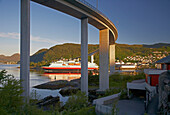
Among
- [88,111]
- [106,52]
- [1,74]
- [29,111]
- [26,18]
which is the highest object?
[26,18]

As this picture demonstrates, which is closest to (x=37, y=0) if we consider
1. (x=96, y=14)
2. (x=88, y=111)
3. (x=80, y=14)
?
(x=80, y=14)

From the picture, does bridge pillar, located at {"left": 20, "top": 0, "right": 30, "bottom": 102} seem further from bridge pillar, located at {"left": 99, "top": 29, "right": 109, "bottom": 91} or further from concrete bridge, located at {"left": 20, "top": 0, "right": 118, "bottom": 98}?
bridge pillar, located at {"left": 99, "top": 29, "right": 109, "bottom": 91}

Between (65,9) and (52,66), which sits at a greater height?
(65,9)

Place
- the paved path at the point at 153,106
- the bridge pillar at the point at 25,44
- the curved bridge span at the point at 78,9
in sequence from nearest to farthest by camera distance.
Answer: the paved path at the point at 153,106 < the bridge pillar at the point at 25,44 < the curved bridge span at the point at 78,9

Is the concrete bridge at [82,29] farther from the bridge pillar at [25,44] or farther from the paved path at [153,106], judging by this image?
the paved path at [153,106]

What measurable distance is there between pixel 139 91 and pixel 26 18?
10682 millimetres

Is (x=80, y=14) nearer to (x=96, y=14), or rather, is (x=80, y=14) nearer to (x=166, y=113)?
(x=96, y=14)

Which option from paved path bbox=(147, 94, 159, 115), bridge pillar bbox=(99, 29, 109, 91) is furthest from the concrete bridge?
paved path bbox=(147, 94, 159, 115)

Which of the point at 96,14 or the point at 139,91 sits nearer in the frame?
the point at 139,91

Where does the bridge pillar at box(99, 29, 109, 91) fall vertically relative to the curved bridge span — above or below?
below

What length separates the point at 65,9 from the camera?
1298cm

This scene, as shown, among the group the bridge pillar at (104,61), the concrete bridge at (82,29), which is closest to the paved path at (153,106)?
the concrete bridge at (82,29)

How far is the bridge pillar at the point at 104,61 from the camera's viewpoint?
18672 millimetres

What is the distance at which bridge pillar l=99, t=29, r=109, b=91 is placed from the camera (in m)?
18.7
